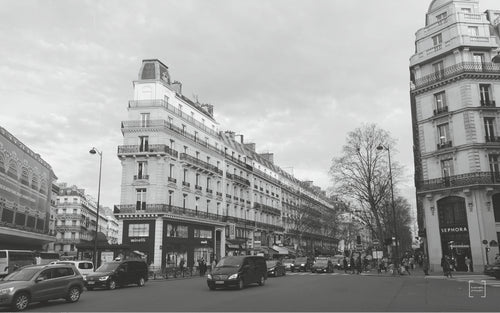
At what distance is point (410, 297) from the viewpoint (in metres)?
15.8

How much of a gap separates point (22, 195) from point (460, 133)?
4265cm

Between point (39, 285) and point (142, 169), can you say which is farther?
point (142, 169)

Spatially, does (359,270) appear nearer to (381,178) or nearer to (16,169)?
(381,178)

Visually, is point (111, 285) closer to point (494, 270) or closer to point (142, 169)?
point (494, 270)

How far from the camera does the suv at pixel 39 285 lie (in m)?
13.5

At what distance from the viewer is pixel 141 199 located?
151 ft

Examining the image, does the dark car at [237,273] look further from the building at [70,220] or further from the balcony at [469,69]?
the building at [70,220]

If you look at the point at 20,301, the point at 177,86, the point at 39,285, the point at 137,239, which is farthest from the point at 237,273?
the point at 177,86

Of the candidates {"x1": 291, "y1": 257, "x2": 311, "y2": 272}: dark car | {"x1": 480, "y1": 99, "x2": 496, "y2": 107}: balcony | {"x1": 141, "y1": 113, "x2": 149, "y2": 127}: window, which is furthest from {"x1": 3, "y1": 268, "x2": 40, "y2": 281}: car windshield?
{"x1": 480, "y1": 99, "x2": 496, "y2": 107}: balcony

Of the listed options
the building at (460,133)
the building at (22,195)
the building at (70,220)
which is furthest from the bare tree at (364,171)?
the building at (70,220)

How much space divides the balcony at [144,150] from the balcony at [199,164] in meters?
2.55

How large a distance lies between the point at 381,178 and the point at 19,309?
126 ft

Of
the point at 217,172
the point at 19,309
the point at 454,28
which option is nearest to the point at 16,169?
the point at 217,172

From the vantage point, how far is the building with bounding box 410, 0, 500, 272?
114 ft
